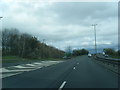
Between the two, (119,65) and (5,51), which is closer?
(119,65)

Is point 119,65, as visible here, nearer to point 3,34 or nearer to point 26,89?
point 26,89

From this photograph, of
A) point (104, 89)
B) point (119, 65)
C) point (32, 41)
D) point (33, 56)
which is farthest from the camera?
point (32, 41)

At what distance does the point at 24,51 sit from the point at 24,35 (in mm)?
11726

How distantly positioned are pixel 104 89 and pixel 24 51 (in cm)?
7422

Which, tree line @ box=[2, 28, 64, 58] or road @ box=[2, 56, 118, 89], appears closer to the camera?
road @ box=[2, 56, 118, 89]

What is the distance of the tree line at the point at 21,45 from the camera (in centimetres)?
8383

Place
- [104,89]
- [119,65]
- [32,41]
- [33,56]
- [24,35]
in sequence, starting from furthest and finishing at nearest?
[24,35] → [32,41] → [33,56] → [119,65] → [104,89]

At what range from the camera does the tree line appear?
83.8 meters

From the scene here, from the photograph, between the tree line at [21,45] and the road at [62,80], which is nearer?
the road at [62,80]

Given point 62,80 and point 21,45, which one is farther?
point 21,45

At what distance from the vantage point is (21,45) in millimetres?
88875

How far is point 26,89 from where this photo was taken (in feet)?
37.9

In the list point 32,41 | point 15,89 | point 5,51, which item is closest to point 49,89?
point 15,89

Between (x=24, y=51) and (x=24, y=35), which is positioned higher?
(x=24, y=35)
